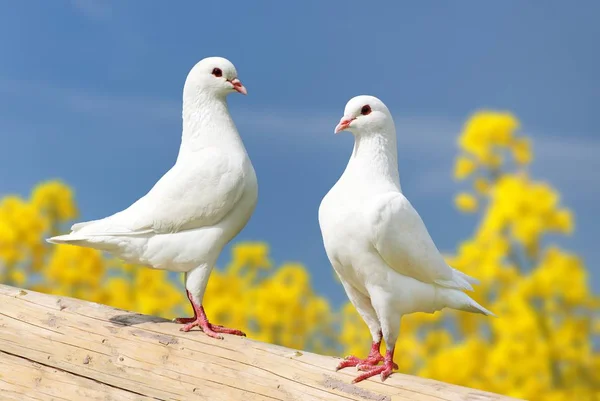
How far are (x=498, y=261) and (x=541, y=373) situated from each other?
95 centimetres

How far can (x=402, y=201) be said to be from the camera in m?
3.11

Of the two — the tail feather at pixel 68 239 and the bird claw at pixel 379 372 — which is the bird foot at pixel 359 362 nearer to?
the bird claw at pixel 379 372

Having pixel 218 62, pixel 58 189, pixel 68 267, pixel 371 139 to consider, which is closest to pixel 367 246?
pixel 371 139

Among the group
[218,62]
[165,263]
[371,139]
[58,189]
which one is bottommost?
[165,263]

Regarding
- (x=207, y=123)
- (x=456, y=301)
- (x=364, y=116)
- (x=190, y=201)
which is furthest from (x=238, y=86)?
(x=456, y=301)

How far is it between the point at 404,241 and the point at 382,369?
608 mm

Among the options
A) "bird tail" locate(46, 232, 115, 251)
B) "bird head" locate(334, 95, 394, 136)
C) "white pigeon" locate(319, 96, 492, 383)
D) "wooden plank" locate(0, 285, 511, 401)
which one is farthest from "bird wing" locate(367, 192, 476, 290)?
"bird tail" locate(46, 232, 115, 251)

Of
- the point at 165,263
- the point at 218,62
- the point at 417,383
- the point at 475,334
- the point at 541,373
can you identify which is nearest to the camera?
the point at 417,383

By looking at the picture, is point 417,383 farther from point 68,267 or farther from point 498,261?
point 68,267

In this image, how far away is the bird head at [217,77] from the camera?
365cm

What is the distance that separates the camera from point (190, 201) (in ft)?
11.3

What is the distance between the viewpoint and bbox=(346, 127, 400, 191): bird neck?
3168 mm

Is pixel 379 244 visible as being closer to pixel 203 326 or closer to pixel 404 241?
pixel 404 241

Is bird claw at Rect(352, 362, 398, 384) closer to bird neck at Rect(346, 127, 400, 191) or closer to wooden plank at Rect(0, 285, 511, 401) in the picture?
wooden plank at Rect(0, 285, 511, 401)
